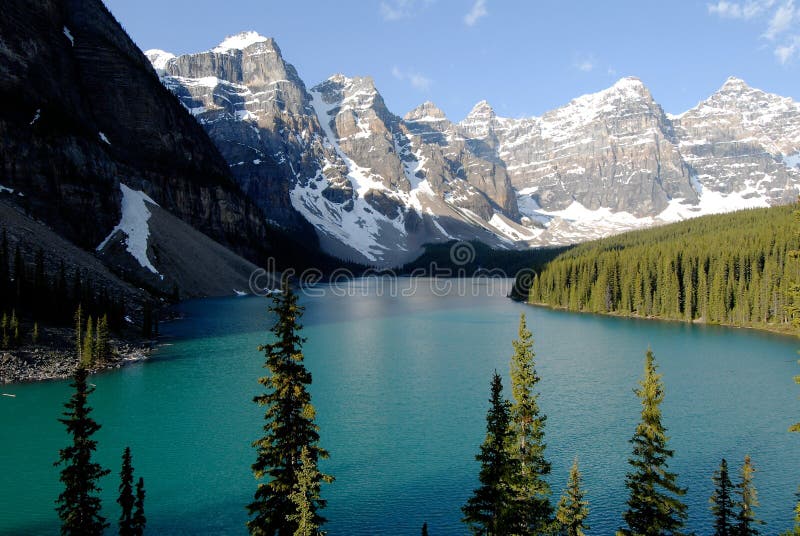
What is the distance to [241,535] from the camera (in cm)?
2470

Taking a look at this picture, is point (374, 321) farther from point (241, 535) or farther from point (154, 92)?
point (154, 92)

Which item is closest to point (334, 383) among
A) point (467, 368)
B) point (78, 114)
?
point (467, 368)

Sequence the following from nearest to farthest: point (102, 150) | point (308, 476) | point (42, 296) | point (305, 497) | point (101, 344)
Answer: point (305, 497) → point (308, 476) → point (101, 344) → point (42, 296) → point (102, 150)

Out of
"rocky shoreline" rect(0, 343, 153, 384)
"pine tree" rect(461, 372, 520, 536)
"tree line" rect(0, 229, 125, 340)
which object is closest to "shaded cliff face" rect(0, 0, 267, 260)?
"tree line" rect(0, 229, 125, 340)

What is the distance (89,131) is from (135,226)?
107 ft

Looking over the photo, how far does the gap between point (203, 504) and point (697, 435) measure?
3303cm

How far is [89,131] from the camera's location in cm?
13725

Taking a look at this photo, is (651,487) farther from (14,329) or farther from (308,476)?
(14,329)

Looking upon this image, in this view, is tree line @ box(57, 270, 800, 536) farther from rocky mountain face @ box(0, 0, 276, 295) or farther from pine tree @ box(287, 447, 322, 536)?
rocky mountain face @ box(0, 0, 276, 295)

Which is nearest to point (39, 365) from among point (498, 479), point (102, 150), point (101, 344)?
point (101, 344)

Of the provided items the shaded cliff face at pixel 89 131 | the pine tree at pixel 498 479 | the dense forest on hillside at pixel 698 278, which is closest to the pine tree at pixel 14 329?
the pine tree at pixel 498 479

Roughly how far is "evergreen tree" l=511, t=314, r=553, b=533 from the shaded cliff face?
115915mm

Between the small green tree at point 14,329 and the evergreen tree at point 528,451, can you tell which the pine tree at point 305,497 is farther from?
the small green tree at point 14,329

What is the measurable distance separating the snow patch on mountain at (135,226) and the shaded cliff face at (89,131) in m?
2.30
